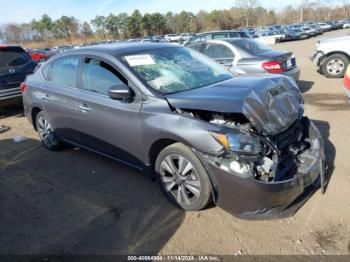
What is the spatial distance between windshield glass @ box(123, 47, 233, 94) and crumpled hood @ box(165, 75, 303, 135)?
8.7 inches

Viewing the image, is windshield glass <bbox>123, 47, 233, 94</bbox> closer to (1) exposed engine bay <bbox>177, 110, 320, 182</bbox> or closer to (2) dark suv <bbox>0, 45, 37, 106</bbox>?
(1) exposed engine bay <bbox>177, 110, 320, 182</bbox>

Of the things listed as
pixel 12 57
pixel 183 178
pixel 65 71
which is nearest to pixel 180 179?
pixel 183 178

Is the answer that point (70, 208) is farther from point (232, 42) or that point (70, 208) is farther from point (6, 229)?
point (232, 42)

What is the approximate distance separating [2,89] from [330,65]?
30.1 feet

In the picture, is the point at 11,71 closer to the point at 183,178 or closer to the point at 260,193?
the point at 183,178

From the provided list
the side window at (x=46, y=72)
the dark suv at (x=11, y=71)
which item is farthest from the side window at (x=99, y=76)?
the dark suv at (x=11, y=71)

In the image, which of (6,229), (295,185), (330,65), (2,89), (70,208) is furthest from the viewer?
(330,65)

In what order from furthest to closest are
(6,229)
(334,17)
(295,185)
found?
(334,17), (6,229), (295,185)

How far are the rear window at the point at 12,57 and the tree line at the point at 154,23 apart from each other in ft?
218

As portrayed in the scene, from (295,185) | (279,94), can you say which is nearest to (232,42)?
(279,94)

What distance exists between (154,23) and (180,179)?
91747 mm

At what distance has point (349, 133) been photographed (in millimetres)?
5480

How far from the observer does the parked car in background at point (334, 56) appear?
10.1m

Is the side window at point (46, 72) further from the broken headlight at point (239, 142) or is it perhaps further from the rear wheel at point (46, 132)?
the broken headlight at point (239, 142)
